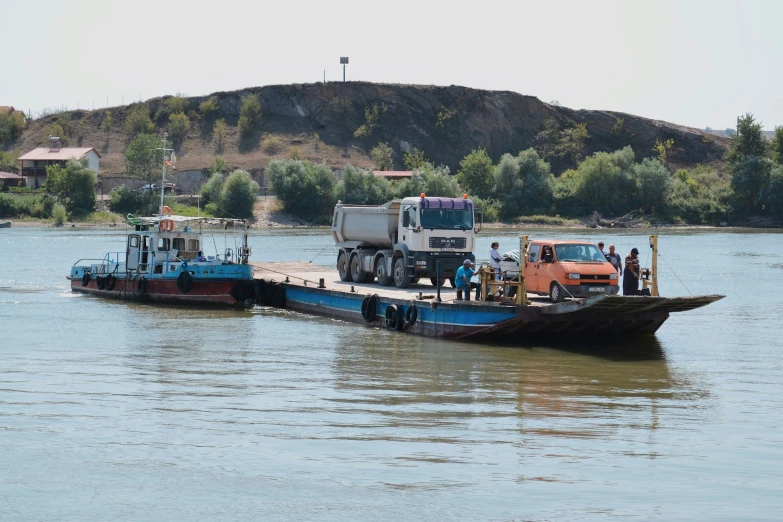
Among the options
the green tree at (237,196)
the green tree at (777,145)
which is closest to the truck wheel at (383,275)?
the green tree at (237,196)

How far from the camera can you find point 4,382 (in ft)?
70.8

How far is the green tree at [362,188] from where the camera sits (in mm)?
112188

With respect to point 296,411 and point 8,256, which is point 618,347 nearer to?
point 296,411

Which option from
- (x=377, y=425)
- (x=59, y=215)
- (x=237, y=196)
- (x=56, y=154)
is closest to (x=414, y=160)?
(x=237, y=196)

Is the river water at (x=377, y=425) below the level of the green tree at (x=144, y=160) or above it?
below

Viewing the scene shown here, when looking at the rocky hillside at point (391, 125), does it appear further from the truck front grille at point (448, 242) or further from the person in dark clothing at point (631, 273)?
the person in dark clothing at point (631, 273)

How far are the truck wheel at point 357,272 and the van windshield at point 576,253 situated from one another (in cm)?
934

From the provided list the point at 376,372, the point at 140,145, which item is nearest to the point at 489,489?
the point at 376,372

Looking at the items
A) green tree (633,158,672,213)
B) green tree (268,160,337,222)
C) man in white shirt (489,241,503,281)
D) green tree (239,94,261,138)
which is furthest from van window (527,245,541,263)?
green tree (239,94,261,138)

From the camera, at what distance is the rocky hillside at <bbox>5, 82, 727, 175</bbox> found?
14938 cm

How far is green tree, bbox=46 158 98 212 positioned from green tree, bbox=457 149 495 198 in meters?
41.0

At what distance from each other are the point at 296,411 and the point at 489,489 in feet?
18.0

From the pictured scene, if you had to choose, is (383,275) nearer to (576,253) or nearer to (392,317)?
(392,317)

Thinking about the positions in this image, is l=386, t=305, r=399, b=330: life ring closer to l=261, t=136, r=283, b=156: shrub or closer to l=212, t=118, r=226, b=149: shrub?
l=261, t=136, r=283, b=156: shrub
